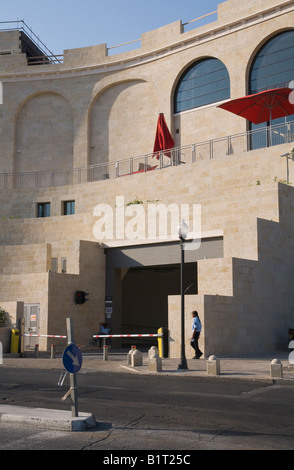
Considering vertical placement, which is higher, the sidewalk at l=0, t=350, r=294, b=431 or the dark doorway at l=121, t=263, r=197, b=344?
the dark doorway at l=121, t=263, r=197, b=344

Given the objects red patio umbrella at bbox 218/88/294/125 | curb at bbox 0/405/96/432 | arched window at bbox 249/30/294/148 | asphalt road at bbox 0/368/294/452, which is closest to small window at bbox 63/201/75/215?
red patio umbrella at bbox 218/88/294/125

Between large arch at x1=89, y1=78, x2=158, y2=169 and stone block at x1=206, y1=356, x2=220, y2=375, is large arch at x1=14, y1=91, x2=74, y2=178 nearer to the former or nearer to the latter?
large arch at x1=89, y1=78, x2=158, y2=169

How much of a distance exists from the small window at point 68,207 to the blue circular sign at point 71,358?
26.0 meters

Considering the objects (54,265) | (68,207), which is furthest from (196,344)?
(68,207)

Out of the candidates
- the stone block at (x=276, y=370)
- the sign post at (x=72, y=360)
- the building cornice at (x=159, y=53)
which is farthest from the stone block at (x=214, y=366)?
the building cornice at (x=159, y=53)

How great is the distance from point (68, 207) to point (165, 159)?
670 cm

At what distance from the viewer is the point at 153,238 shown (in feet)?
87.1

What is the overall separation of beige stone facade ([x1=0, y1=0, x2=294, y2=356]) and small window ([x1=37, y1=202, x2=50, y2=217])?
318mm

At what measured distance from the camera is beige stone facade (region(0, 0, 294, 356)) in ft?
71.3
